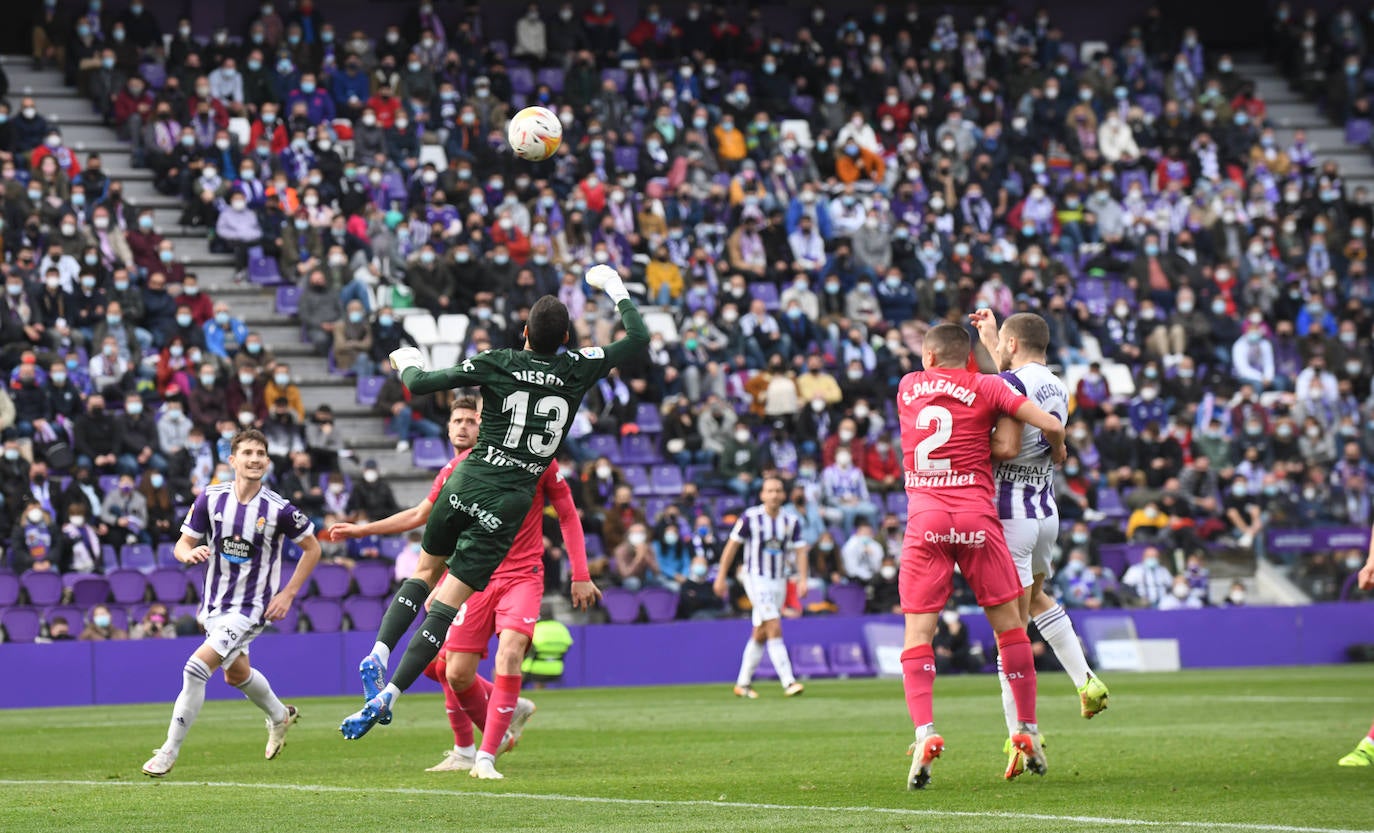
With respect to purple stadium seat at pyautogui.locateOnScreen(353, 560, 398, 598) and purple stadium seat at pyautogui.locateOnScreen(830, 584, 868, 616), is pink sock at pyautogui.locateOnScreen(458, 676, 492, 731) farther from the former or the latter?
purple stadium seat at pyautogui.locateOnScreen(830, 584, 868, 616)

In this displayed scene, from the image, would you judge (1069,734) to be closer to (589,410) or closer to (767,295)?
(589,410)

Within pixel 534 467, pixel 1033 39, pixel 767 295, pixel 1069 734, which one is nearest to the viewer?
pixel 534 467

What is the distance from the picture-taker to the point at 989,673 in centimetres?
2670

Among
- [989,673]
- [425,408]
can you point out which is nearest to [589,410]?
[425,408]

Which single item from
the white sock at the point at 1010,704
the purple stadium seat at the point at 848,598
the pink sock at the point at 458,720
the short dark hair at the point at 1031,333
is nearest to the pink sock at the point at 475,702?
the pink sock at the point at 458,720

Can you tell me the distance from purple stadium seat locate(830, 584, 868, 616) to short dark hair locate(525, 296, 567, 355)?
57.1 ft

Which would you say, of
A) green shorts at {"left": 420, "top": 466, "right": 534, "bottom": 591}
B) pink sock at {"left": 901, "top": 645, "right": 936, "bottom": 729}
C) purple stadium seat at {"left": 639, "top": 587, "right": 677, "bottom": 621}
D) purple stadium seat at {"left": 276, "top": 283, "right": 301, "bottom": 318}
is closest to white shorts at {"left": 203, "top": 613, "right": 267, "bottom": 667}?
green shorts at {"left": 420, "top": 466, "right": 534, "bottom": 591}

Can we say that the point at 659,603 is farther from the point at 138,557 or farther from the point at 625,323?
the point at 625,323

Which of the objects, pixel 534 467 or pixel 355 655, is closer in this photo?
pixel 534 467


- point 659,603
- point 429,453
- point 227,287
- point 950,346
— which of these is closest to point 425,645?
point 950,346

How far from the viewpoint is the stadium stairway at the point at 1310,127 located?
41.4 m

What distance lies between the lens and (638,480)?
28.8 m

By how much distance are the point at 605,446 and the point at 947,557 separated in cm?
1903

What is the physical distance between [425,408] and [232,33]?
1088cm
